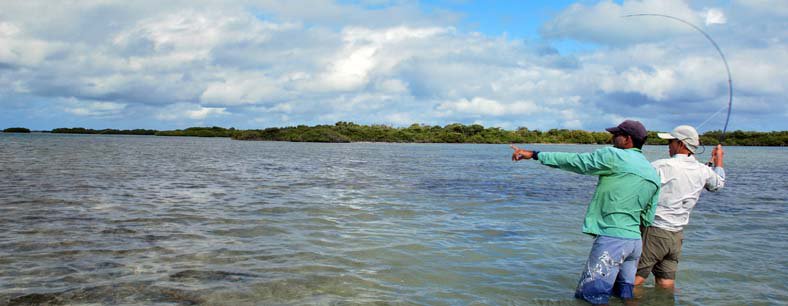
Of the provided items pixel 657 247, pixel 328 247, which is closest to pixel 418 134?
pixel 328 247

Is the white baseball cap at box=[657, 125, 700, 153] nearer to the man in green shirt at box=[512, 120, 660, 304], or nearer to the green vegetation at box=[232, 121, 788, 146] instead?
the man in green shirt at box=[512, 120, 660, 304]

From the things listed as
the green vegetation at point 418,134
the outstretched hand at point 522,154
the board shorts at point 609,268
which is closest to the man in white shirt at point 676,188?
the board shorts at point 609,268

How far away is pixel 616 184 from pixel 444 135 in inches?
4117

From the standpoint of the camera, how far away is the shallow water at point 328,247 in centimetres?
710

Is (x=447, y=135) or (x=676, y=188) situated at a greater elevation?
(x=447, y=135)

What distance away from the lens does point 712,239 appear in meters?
11.5

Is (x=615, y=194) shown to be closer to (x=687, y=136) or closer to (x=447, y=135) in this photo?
(x=687, y=136)

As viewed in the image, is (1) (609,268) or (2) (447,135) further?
(2) (447,135)

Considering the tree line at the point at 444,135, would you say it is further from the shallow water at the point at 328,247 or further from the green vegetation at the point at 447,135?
the shallow water at the point at 328,247

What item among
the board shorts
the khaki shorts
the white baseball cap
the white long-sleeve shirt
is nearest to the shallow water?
the board shorts

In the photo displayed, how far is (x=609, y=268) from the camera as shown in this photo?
5.65 metres

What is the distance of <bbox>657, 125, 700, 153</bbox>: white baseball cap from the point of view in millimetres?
6082

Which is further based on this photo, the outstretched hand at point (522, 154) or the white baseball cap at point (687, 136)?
the white baseball cap at point (687, 136)

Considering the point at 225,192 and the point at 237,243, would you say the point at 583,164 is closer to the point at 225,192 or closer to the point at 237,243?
the point at 237,243
